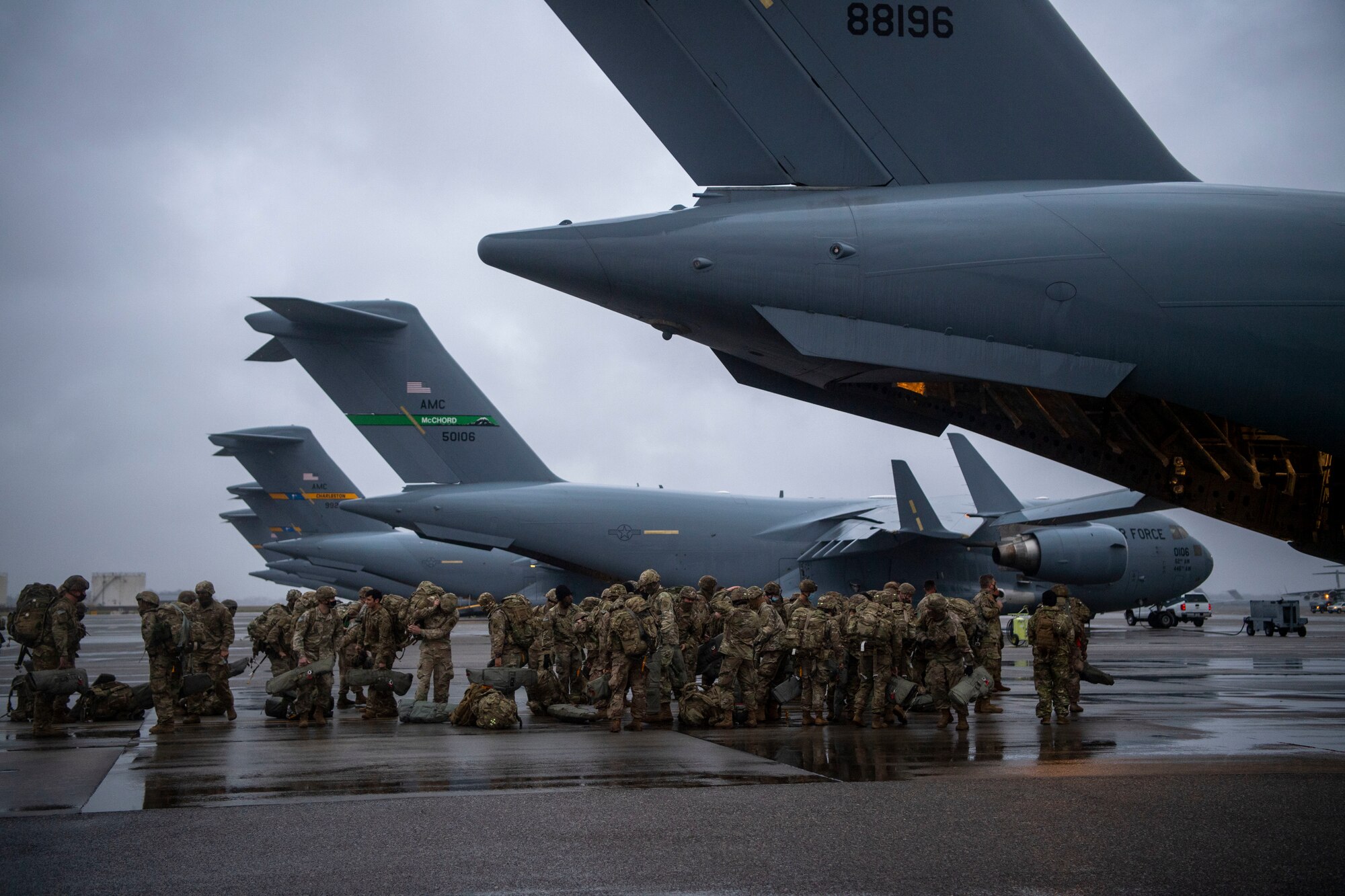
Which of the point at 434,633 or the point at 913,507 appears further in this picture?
the point at 913,507

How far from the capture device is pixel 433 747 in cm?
852

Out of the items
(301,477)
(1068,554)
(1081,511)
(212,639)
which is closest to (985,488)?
(1068,554)

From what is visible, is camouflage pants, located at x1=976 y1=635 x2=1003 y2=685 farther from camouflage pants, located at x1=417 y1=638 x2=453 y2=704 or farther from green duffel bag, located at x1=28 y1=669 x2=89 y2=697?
green duffel bag, located at x1=28 y1=669 x2=89 y2=697

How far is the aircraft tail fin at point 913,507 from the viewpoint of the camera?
61.5ft

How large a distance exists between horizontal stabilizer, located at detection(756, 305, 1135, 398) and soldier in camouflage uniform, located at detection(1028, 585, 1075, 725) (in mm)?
2768

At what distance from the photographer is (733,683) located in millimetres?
9852

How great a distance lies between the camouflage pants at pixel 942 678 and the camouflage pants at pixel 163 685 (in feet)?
23.3

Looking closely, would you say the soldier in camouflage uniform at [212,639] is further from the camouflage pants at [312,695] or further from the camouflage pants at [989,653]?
the camouflage pants at [989,653]

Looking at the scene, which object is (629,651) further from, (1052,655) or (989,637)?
(989,637)

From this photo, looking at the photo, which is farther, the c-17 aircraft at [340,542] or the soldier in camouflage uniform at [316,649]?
the c-17 aircraft at [340,542]

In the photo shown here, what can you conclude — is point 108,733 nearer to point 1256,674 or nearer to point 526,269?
point 526,269

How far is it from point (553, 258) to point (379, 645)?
16.5 ft

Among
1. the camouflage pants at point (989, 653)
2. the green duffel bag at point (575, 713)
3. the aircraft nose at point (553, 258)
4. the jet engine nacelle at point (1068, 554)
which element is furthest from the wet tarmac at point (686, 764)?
the jet engine nacelle at point (1068, 554)

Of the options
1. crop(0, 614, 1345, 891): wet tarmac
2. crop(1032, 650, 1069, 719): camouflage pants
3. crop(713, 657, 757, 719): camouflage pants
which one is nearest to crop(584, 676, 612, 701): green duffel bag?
crop(0, 614, 1345, 891): wet tarmac
